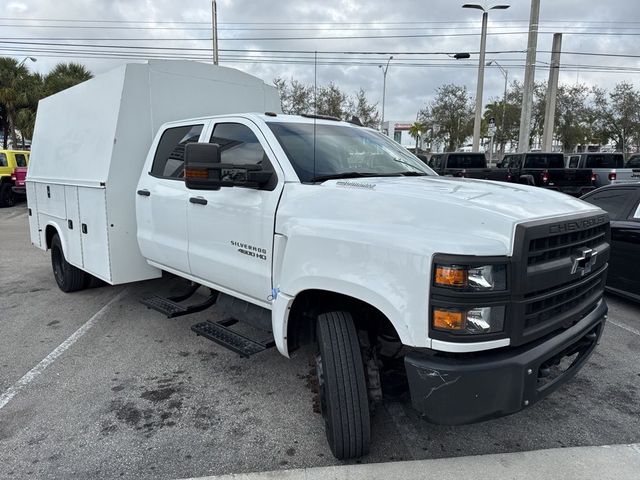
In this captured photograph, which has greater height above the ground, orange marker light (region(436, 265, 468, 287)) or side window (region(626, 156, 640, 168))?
side window (region(626, 156, 640, 168))

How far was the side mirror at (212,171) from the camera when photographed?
10.5 feet

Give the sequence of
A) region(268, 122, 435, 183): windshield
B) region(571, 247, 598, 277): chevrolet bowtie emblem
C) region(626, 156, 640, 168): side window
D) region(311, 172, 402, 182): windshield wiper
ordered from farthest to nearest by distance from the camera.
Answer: region(626, 156, 640, 168): side window
region(268, 122, 435, 183): windshield
region(311, 172, 402, 182): windshield wiper
region(571, 247, 598, 277): chevrolet bowtie emblem

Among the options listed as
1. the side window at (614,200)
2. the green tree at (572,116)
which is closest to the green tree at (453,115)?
the green tree at (572,116)

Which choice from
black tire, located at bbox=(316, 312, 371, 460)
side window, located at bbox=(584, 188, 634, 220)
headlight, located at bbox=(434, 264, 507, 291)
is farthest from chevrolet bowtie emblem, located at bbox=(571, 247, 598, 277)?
side window, located at bbox=(584, 188, 634, 220)

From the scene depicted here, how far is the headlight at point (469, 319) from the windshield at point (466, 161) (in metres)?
16.4

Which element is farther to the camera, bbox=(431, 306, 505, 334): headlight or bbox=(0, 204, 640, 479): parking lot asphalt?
bbox=(0, 204, 640, 479): parking lot asphalt

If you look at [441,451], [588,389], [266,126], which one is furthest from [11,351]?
[588,389]

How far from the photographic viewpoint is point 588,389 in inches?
151

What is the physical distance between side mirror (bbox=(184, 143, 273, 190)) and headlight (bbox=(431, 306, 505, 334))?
1.59 m

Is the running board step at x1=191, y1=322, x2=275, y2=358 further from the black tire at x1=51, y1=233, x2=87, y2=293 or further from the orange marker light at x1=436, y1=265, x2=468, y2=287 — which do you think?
the black tire at x1=51, y1=233, x2=87, y2=293

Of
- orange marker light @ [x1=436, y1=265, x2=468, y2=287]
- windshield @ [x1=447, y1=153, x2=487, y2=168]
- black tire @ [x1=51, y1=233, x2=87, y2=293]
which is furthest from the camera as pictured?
windshield @ [x1=447, y1=153, x2=487, y2=168]

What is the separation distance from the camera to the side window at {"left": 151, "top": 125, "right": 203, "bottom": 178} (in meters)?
4.45

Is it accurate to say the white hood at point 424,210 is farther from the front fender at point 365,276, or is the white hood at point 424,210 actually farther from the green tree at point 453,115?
the green tree at point 453,115

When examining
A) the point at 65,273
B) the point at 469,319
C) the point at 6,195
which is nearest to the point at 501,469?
the point at 469,319
